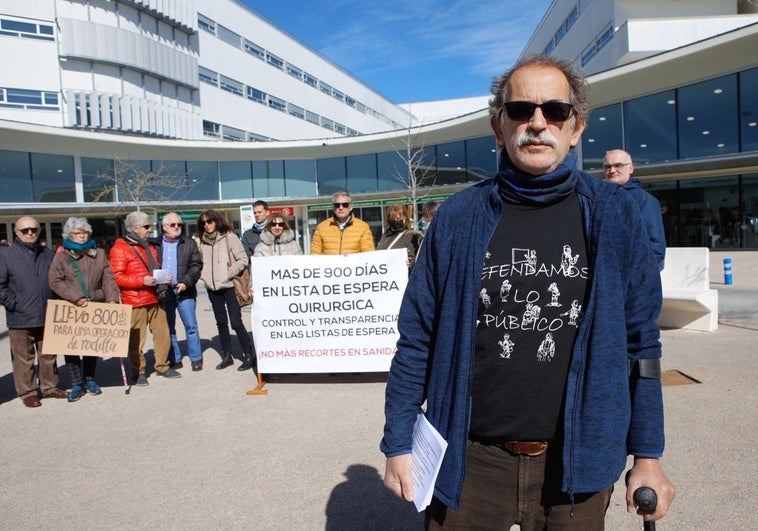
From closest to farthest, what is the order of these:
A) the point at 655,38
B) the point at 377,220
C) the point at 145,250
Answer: the point at 145,250 < the point at 655,38 < the point at 377,220

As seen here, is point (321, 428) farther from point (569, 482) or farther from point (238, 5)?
point (238, 5)

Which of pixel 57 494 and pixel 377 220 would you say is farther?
pixel 377 220

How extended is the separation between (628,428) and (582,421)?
18 centimetres

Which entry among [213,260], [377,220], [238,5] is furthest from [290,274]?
[238,5]

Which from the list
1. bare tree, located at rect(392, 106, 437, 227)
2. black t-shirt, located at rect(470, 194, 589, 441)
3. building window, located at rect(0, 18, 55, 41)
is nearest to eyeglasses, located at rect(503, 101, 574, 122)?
black t-shirt, located at rect(470, 194, 589, 441)

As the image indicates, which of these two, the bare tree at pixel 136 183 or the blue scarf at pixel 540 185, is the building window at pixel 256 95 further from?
the blue scarf at pixel 540 185

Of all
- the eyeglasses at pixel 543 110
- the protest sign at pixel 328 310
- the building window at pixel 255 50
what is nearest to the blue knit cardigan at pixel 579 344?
the eyeglasses at pixel 543 110

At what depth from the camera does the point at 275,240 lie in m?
6.93

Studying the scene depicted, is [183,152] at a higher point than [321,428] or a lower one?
higher

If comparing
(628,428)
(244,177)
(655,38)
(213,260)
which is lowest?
(628,428)

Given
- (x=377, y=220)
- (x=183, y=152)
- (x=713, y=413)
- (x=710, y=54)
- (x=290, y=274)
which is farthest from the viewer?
(x=377, y=220)

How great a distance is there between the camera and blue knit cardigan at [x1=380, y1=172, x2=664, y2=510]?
1.56 metres

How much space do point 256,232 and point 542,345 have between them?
22.3 feet

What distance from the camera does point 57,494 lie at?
3.71m
